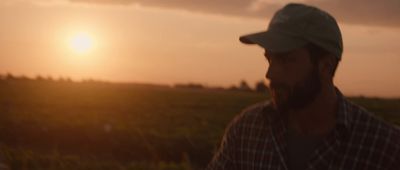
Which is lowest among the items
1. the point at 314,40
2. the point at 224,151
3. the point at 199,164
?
the point at 199,164

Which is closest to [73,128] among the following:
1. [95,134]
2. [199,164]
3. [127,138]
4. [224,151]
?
[95,134]

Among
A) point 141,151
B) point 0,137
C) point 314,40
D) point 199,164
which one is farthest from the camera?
point 0,137

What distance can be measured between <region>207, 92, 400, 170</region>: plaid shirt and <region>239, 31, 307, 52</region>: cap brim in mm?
287

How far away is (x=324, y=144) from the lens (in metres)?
2.88

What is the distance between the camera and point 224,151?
3.10 meters

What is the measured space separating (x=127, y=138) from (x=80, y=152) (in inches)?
48.2

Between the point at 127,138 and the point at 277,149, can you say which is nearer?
the point at 277,149

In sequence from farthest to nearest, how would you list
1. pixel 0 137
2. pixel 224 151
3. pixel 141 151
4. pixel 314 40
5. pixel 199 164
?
1. pixel 0 137
2. pixel 141 151
3. pixel 199 164
4. pixel 224 151
5. pixel 314 40

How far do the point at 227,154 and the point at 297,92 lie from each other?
16.0 inches

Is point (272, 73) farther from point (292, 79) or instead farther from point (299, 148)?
point (299, 148)

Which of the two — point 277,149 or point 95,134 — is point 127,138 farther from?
point 277,149

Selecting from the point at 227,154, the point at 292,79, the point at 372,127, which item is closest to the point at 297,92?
the point at 292,79

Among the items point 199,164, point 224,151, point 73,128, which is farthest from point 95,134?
point 224,151

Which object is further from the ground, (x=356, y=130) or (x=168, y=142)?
(x=356, y=130)
